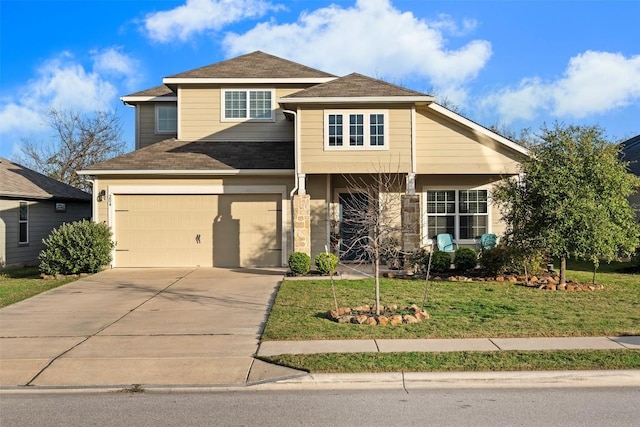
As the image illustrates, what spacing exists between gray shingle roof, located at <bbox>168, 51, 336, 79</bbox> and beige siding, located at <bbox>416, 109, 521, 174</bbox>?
4.51 m

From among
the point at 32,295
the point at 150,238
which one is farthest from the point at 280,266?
the point at 32,295

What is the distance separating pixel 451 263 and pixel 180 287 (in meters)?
7.66

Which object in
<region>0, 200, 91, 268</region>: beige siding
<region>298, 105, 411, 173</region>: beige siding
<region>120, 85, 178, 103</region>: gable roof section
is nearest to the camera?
<region>298, 105, 411, 173</region>: beige siding

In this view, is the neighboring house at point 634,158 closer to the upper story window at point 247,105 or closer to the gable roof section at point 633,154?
the gable roof section at point 633,154

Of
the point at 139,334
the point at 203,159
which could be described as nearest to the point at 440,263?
the point at 203,159

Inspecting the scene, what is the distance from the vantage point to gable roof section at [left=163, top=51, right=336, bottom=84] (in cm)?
1852

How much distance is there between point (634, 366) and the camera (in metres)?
6.79

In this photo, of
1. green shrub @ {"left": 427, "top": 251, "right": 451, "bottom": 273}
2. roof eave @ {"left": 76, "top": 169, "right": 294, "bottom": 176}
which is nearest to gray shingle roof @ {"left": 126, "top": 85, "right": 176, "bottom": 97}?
roof eave @ {"left": 76, "top": 169, "right": 294, "bottom": 176}

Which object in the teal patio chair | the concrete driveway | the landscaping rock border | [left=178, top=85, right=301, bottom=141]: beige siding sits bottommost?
the concrete driveway

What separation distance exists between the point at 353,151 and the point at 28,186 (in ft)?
40.3

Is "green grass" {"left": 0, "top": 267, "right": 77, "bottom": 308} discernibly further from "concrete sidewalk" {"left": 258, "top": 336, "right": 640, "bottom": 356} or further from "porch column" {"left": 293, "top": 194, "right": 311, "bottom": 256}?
"concrete sidewalk" {"left": 258, "top": 336, "right": 640, "bottom": 356}

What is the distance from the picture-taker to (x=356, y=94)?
1560 cm

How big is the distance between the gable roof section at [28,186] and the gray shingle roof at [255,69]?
6.49 meters

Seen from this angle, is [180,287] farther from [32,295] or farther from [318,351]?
[318,351]
